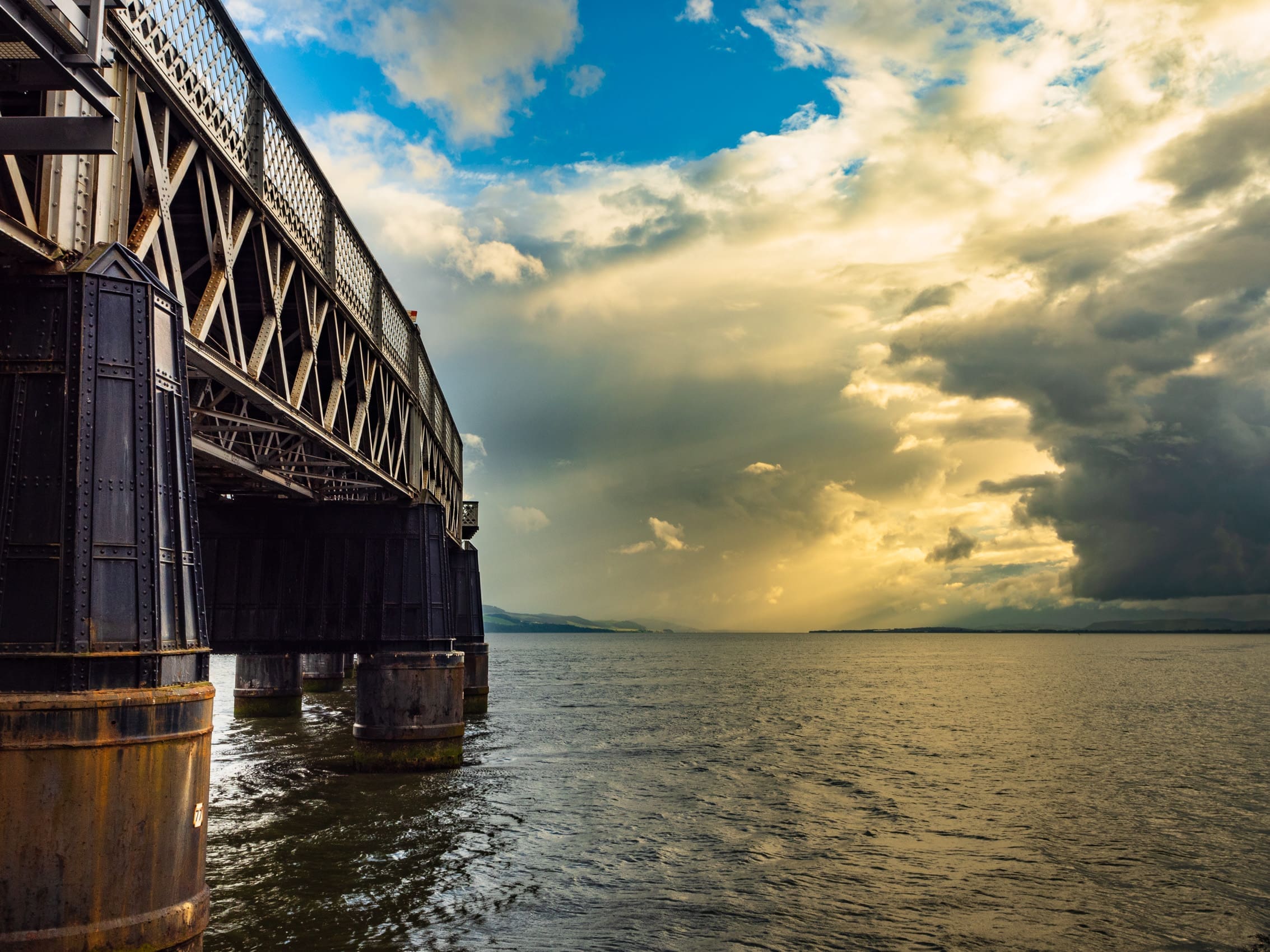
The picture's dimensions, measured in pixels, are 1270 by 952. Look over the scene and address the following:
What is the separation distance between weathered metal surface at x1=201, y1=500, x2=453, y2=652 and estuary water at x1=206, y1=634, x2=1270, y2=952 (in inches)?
176

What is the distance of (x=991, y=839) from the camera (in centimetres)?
2255

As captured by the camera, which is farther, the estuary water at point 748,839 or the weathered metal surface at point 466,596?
the weathered metal surface at point 466,596

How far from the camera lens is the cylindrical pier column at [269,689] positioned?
47250mm

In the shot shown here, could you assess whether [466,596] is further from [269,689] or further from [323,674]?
[323,674]

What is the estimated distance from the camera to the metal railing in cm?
1255

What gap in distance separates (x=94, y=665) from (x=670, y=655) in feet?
620

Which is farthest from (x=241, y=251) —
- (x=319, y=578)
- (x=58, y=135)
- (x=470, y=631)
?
(x=470, y=631)

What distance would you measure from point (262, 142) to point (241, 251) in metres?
2.27

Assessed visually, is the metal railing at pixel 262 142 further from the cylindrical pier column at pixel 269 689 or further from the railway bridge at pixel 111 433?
the cylindrical pier column at pixel 269 689

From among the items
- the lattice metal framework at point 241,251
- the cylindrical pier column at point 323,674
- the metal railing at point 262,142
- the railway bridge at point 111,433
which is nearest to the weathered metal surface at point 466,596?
the cylindrical pier column at point 323,674

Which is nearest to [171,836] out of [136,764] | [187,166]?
[136,764]

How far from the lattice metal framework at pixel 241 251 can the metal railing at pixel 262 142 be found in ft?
0.13

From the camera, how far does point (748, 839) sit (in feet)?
73.6

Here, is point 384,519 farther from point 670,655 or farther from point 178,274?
point 670,655
